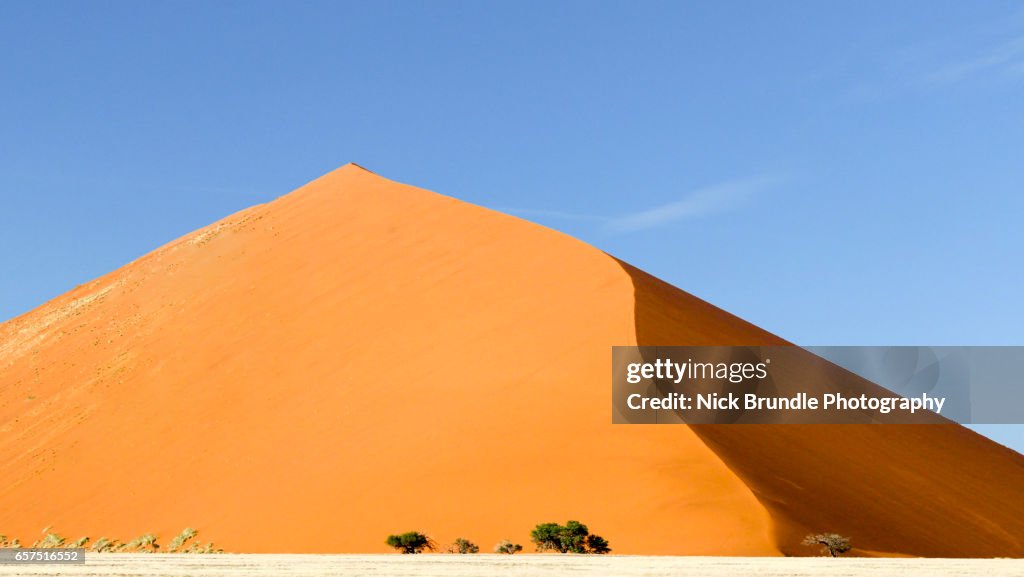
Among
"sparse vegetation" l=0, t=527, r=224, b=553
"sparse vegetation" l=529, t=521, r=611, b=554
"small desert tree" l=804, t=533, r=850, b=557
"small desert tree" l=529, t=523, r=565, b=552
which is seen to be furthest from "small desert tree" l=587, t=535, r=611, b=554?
"sparse vegetation" l=0, t=527, r=224, b=553

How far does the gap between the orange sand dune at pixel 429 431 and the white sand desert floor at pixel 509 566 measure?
2.14 meters

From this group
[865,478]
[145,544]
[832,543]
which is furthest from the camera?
[865,478]

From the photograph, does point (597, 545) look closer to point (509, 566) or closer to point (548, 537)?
point (548, 537)

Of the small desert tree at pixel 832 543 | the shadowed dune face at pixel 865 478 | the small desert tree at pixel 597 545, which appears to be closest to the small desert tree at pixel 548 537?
the small desert tree at pixel 597 545

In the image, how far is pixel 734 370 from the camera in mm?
31688

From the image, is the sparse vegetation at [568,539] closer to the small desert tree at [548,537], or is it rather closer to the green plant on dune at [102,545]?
the small desert tree at [548,537]

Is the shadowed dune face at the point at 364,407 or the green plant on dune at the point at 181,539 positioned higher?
the shadowed dune face at the point at 364,407

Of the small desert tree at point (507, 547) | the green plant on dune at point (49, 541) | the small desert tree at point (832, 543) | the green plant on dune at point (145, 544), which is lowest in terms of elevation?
the small desert tree at point (507, 547)

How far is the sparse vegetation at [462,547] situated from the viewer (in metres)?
23.6

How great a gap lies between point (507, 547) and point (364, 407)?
8645 millimetres

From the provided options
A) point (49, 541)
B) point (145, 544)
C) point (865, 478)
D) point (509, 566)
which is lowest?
point (509, 566)

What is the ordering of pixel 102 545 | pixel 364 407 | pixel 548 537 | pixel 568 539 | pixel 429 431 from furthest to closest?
pixel 364 407, pixel 429 431, pixel 102 545, pixel 548 537, pixel 568 539

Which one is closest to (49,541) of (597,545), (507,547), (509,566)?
(507,547)

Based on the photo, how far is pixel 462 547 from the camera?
930 inches
